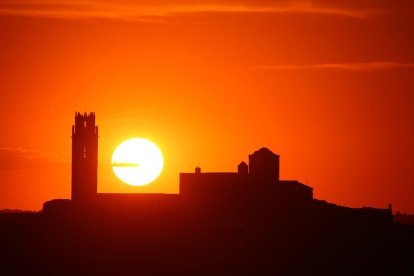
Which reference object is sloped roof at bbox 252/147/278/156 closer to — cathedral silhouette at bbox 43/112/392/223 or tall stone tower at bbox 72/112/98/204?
cathedral silhouette at bbox 43/112/392/223

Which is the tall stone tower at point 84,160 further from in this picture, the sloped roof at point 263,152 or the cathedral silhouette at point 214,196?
the sloped roof at point 263,152

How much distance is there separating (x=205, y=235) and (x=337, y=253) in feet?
37.8

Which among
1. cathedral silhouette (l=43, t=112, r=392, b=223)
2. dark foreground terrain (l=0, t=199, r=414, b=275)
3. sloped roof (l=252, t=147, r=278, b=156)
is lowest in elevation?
dark foreground terrain (l=0, t=199, r=414, b=275)

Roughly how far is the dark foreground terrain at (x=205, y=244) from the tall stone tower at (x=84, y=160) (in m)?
3.78

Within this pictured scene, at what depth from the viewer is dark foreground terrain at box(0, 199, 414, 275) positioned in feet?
343

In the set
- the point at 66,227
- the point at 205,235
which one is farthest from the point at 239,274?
the point at 66,227

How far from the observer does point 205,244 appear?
360 feet

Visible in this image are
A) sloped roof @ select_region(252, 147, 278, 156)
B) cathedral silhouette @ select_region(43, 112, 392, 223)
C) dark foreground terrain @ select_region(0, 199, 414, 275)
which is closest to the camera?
dark foreground terrain @ select_region(0, 199, 414, 275)

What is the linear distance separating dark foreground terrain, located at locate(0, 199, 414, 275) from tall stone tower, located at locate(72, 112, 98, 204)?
378 centimetres

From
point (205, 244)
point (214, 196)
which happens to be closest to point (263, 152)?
point (214, 196)

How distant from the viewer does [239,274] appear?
103 m

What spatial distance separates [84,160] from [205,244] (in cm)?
1811

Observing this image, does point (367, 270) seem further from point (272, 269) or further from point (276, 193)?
point (276, 193)

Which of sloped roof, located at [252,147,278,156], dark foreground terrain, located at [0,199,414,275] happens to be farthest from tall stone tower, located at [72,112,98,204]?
sloped roof, located at [252,147,278,156]
